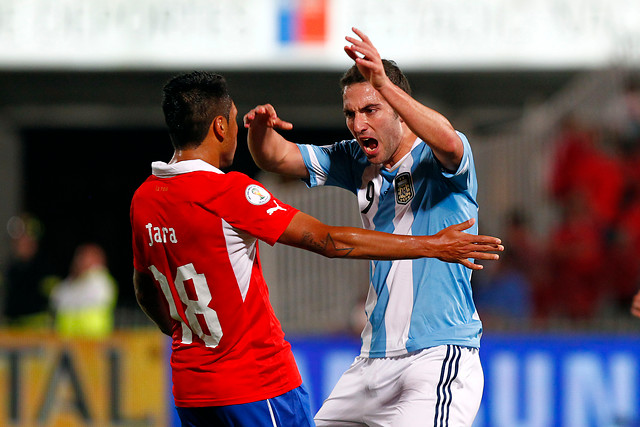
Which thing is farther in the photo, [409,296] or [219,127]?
[409,296]

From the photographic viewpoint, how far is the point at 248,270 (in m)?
3.51

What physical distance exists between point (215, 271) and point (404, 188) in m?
1.05

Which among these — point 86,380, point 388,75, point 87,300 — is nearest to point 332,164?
point 388,75

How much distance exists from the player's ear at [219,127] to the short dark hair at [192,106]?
0.05ft

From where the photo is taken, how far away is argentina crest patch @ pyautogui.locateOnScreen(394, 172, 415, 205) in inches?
158

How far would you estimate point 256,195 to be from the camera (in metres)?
3.44

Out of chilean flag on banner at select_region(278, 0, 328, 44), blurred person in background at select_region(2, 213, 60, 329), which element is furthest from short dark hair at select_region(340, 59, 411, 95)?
chilean flag on banner at select_region(278, 0, 328, 44)

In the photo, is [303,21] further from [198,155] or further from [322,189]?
[198,155]

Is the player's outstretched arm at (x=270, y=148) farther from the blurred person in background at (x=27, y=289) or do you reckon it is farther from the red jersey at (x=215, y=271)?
the blurred person in background at (x=27, y=289)

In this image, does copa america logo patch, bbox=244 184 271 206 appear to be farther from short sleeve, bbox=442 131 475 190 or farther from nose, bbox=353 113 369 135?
short sleeve, bbox=442 131 475 190

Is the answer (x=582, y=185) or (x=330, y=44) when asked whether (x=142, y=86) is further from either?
(x=582, y=185)

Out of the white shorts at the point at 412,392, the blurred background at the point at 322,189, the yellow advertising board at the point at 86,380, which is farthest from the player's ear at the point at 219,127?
the yellow advertising board at the point at 86,380

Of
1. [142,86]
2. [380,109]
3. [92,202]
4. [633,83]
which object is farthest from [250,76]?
[380,109]

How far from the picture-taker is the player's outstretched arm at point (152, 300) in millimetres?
3832
